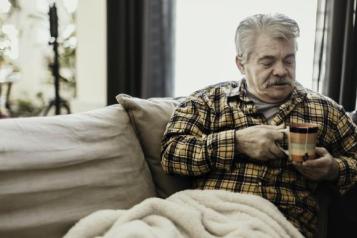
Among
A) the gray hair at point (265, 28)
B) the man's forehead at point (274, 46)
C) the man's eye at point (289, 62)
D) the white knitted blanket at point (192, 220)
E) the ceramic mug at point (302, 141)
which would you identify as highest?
the gray hair at point (265, 28)

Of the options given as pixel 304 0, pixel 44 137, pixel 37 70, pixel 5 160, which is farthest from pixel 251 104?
pixel 37 70

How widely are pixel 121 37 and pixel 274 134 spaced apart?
68.1 inches

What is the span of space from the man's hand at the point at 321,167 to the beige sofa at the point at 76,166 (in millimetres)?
411

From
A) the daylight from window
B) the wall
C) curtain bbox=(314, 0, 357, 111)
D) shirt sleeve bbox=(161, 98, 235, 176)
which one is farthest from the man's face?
the wall

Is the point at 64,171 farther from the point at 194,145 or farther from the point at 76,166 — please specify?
the point at 194,145

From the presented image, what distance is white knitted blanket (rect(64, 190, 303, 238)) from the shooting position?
1100mm

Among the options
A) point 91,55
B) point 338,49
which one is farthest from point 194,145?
point 91,55

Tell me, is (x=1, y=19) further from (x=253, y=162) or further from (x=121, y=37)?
(x=253, y=162)

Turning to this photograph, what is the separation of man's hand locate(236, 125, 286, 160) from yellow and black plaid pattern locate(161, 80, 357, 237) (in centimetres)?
3

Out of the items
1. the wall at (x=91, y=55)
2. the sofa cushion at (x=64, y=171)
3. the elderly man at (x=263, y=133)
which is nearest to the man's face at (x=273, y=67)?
the elderly man at (x=263, y=133)

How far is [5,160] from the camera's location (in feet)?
3.80

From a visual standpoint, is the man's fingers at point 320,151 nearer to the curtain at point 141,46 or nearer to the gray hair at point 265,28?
the gray hair at point 265,28

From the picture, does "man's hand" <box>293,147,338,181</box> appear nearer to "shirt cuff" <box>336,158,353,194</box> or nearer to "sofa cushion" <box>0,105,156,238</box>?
"shirt cuff" <box>336,158,353,194</box>

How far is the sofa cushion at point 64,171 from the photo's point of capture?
115cm
